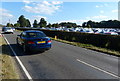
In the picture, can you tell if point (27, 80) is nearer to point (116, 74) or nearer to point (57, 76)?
point (57, 76)

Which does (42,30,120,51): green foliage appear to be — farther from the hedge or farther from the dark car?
the dark car

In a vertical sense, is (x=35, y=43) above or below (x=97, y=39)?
above

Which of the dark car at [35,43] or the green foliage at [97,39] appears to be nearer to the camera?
the dark car at [35,43]

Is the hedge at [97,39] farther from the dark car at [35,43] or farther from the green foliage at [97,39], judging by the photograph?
the dark car at [35,43]

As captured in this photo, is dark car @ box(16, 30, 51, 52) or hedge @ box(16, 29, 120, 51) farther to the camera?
hedge @ box(16, 29, 120, 51)

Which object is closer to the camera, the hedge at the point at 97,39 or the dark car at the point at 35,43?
the dark car at the point at 35,43

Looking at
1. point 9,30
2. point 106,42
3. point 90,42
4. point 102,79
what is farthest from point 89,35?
point 9,30

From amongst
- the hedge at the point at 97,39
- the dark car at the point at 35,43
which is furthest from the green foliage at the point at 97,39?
the dark car at the point at 35,43

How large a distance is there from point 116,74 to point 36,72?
345 centimetres

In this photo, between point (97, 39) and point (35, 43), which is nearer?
point (35, 43)

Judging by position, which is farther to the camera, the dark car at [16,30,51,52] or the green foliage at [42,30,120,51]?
the green foliage at [42,30,120,51]

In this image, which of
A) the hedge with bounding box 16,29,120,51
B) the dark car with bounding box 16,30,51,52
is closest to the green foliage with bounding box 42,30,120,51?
the hedge with bounding box 16,29,120,51

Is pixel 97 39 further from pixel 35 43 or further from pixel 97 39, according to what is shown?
pixel 35 43

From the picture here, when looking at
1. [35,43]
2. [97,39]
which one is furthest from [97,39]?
[35,43]
